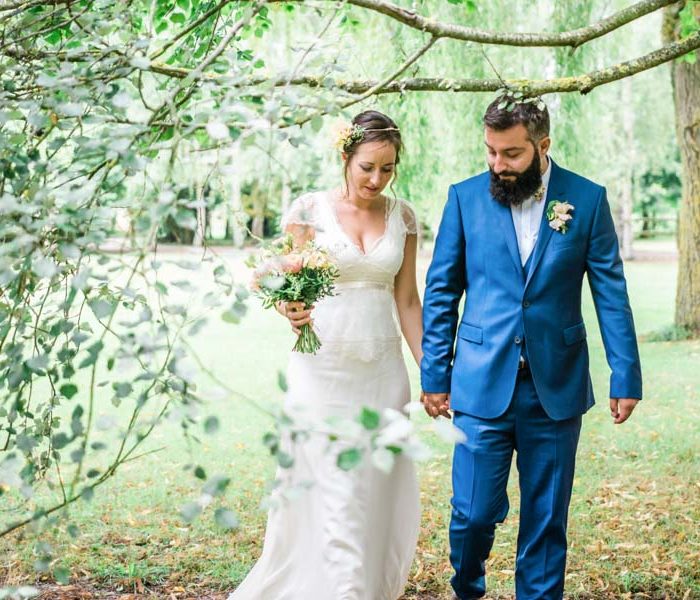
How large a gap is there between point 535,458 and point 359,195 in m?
1.32

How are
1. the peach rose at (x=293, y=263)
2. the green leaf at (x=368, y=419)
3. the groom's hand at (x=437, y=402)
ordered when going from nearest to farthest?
the green leaf at (x=368, y=419) < the peach rose at (x=293, y=263) < the groom's hand at (x=437, y=402)

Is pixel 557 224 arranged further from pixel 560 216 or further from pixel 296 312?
pixel 296 312

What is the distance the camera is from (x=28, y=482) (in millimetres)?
2350

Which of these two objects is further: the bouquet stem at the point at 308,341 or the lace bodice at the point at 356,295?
the lace bodice at the point at 356,295

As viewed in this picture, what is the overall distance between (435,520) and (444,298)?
222 cm

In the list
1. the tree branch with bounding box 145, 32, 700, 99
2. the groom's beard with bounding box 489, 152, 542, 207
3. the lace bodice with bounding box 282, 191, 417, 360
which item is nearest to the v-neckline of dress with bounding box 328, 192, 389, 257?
the lace bodice with bounding box 282, 191, 417, 360

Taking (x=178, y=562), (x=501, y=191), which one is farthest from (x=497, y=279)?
(x=178, y=562)

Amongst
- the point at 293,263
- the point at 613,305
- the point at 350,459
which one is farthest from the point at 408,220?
the point at 350,459

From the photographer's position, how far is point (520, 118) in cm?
355

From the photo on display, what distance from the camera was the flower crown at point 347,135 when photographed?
3937mm

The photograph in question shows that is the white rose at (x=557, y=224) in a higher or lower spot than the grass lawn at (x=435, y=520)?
higher

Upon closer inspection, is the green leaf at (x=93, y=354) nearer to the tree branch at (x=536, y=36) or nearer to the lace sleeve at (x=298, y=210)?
the lace sleeve at (x=298, y=210)

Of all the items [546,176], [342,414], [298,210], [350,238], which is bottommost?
[342,414]

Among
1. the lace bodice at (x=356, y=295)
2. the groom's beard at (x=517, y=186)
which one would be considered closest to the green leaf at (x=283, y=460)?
the groom's beard at (x=517, y=186)
